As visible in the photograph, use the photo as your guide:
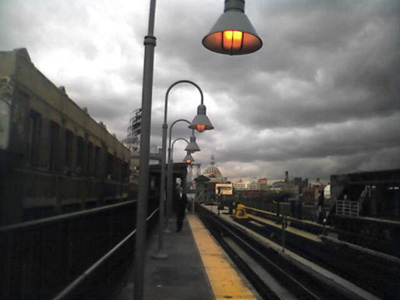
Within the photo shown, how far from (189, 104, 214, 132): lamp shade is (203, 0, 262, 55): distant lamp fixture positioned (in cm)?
439

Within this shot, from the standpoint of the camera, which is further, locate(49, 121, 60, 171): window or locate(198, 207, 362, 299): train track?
locate(198, 207, 362, 299): train track

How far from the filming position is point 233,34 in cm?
403

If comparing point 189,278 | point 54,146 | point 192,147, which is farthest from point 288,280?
point 192,147

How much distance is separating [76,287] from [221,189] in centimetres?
3274

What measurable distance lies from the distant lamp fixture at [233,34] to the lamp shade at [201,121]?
14.4 ft

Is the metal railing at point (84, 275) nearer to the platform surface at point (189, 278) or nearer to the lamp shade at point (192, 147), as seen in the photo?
the platform surface at point (189, 278)

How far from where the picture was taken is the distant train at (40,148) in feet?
7.54

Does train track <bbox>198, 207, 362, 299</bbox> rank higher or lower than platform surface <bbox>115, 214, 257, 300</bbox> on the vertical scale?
lower

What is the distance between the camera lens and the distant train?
2299 millimetres

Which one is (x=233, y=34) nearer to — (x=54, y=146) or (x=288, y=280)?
(x=54, y=146)

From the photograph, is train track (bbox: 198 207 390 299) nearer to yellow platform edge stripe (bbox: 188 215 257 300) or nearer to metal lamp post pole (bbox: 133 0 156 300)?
yellow platform edge stripe (bbox: 188 215 257 300)

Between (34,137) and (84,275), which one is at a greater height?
(34,137)

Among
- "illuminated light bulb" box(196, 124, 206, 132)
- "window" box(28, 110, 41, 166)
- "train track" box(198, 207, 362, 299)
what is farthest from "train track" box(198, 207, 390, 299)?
"window" box(28, 110, 41, 166)

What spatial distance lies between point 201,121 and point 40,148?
5949 millimetres
